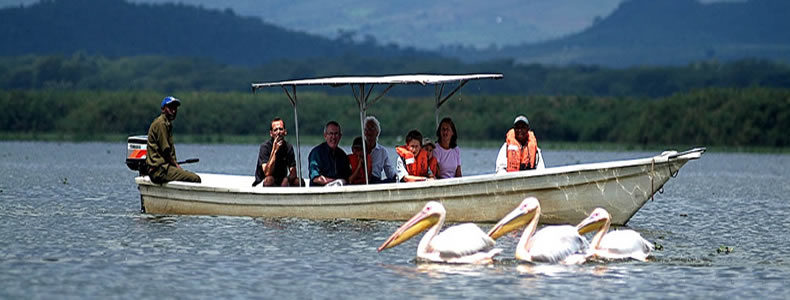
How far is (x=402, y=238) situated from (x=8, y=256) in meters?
4.14

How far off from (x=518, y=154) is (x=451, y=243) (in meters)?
3.99

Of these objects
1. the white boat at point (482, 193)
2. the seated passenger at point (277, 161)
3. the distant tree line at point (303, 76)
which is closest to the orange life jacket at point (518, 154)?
the white boat at point (482, 193)

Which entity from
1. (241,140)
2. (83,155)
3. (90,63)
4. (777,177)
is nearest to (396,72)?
(90,63)

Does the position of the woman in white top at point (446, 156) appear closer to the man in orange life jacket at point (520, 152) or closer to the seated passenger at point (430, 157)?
the seated passenger at point (430, 157)

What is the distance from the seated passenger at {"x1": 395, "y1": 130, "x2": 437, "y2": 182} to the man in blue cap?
9.84 feet

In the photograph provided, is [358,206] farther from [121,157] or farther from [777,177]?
[121,157]

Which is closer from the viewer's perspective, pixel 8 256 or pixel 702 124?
pixel 8 256

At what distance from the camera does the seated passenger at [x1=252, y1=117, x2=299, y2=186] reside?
19094 millimetres

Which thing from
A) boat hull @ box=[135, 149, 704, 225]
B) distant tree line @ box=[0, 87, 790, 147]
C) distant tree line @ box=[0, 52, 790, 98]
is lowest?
boat hull @ box=[135, 149, 704, 225]

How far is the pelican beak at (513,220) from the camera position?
15242 millimetres

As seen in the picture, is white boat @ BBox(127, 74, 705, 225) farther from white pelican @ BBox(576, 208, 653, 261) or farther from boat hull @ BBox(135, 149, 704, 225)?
white pelican @ BBox(576, 208, 653, 261)

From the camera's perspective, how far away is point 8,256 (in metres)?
15.5

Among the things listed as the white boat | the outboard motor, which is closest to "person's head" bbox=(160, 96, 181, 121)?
the outboard motor

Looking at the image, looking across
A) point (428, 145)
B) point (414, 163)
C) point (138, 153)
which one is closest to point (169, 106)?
point (138, 153)
